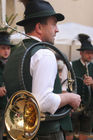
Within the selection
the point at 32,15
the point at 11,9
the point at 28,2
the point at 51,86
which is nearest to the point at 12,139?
the point at 51,86

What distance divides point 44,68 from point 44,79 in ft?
0.25

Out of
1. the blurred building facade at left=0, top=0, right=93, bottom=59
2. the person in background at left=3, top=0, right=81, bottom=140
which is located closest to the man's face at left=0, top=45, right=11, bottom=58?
the person in background at left=3, top=0, right=81, bottom=140

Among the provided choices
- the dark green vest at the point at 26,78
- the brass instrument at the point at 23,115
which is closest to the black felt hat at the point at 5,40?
the dark green vest at the point at 26,78

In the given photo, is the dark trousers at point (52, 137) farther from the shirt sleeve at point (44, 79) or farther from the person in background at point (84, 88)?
the person in background at point (84, 88)

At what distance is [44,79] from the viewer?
6.18ft

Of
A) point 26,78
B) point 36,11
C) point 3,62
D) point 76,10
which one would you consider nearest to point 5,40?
point 3,62

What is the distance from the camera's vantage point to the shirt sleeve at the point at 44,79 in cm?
187

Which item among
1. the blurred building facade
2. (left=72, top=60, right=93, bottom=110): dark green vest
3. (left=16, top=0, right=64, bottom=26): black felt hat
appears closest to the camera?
(left=16, top=0, right=64, bottom=26): black felt hat

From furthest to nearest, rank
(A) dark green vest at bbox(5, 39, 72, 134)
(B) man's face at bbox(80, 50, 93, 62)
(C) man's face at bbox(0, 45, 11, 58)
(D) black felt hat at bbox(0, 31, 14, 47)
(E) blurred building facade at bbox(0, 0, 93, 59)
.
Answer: (E) blurred building facade at bbox(0, 0, 93, 59) → (B) man's face at bbox(80, 50, 93, 62) → (D) black felt hat at bbox(0, 31, 14, 47) → (C) man's face at bbox(0, 45, 11, 58) → (A) dark green vest at bbox(5, 39, 72, 134)

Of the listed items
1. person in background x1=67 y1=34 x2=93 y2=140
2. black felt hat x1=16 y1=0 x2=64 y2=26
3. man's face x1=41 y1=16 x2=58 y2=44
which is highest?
black felt hat x1=16 y1=0 x2=64 y2=26

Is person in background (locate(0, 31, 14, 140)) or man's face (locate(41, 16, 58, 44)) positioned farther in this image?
person in background (locate(0, 31, 14, 140))

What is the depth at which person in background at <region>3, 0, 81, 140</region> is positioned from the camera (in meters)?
1.89

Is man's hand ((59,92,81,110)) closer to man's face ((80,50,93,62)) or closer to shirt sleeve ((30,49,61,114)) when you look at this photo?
shirt sleeve ((30,49,61,114))

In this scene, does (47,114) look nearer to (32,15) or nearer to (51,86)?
(51,86)
